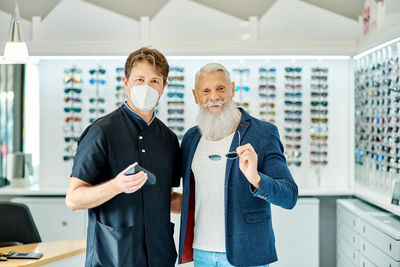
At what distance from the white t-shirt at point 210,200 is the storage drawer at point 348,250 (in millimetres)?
2312

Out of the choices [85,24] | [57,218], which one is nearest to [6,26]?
[85,24]

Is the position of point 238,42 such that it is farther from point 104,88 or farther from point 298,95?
point 104,88

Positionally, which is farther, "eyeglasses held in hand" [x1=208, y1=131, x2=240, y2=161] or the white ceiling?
the white ceiling

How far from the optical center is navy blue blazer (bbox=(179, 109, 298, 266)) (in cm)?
208

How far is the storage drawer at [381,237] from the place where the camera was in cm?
305

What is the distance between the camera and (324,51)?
4.57 m

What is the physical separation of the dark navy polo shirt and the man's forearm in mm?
79

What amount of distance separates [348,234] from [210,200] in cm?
257

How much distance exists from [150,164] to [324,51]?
3.17 meters

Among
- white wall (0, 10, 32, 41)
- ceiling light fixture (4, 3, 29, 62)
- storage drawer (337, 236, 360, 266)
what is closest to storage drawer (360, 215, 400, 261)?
storage drawer (337, 236, 360, 266)

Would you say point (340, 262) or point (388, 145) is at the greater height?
point (388, 145)

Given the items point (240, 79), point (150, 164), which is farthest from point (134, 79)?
point (240, 79)

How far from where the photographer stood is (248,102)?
4996mm

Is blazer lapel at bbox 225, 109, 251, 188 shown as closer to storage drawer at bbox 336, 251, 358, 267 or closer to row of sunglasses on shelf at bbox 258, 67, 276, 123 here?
storage drawer at bbox 336, 251, 358, 267
